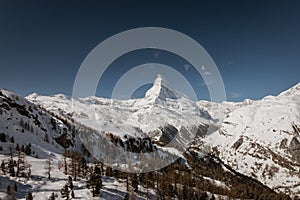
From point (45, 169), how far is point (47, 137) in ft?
285

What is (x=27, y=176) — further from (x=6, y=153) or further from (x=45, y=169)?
(x=6, y=153)

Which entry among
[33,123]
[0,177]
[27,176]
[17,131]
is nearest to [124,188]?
[27,176]

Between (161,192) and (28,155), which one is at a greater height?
(28,155)

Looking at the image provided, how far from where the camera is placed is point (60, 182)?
3521 inches

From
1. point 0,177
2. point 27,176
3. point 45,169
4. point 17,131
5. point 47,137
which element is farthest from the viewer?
point 47,137

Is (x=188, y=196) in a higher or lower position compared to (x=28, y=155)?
lower

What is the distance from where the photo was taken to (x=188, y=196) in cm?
13438

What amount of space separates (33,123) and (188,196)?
117 meters

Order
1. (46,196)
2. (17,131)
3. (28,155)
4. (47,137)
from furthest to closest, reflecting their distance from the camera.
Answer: (47,137) < (17,131) < (28,155) < (46,196)

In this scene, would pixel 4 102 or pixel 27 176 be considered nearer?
pixel 27 176

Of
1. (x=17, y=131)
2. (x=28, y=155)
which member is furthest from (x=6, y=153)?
(x=17, y=131)

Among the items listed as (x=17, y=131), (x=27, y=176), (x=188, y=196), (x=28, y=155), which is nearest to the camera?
(x=27, y=176)

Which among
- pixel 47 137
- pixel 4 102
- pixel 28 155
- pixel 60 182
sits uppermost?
pixel 4 102

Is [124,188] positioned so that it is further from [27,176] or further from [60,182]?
[27,176]
